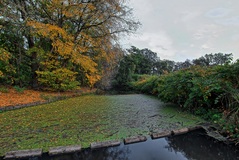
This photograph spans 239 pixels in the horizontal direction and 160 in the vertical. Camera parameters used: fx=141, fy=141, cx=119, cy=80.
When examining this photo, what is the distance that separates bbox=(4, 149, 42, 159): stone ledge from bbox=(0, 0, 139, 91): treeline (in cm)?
599

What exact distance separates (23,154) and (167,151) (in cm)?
242

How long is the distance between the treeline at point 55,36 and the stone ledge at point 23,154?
599 cm

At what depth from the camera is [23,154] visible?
2244 mm

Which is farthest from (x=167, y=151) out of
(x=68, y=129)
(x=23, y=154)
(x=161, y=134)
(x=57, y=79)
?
(x=57, y=79)

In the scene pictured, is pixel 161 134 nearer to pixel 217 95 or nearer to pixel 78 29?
pixel 217 95

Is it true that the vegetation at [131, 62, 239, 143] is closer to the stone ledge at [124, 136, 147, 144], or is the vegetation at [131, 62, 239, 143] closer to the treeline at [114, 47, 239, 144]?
the treeline at [114, 47, 239, 144]

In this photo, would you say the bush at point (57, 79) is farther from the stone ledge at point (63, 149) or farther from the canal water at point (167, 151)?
the canal water at point (167, 151)

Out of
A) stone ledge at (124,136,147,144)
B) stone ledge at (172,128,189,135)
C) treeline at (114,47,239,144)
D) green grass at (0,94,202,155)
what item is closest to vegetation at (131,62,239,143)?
treeline at (114,47,239,144)

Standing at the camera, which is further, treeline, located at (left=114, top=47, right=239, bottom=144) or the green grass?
treeline, located at (left=114, top=47, right=239, bottom=144)

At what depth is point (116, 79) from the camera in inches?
703

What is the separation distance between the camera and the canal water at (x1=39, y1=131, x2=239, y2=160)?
2314mm

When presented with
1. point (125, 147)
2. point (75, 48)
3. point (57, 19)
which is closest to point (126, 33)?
point (75, 48)

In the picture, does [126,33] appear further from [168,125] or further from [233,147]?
[233,147]

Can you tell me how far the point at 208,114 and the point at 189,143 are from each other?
1.68m
